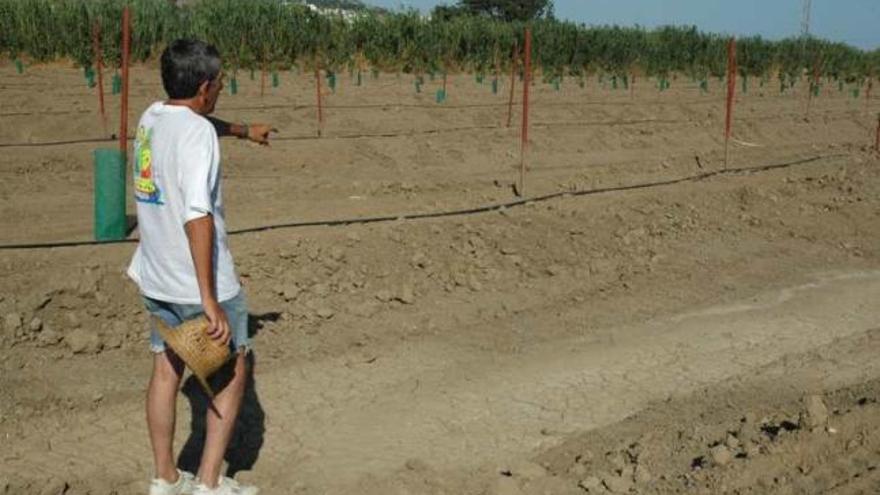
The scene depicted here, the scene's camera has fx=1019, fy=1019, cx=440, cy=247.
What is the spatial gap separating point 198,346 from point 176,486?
0.67 m

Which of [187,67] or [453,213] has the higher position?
[187,67]

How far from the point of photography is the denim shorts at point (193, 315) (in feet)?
11.5

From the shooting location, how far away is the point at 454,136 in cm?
1325

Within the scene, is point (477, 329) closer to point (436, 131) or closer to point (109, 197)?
point (109, 197)

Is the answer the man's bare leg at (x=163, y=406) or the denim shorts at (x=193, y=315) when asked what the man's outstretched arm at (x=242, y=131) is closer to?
the denim shorts at (x=193, y=315)

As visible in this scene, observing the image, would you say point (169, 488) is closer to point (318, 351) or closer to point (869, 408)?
point (318, 351)

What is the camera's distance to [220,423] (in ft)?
11.9

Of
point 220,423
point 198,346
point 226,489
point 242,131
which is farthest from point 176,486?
point 242,131

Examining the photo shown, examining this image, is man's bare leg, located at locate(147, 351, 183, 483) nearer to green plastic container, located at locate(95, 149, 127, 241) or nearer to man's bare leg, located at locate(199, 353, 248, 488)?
man's bare leg, located at locate(199, 353, 248, 488)

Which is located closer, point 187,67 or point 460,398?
point 187,67

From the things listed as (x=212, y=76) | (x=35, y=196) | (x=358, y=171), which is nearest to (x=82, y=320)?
(x=212, y=76)

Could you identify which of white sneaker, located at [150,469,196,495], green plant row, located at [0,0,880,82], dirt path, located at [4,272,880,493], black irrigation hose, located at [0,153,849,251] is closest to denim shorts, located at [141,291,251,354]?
white sneaker, located at [150,469,196,495]

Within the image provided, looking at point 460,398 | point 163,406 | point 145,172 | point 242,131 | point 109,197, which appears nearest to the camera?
point 145,172

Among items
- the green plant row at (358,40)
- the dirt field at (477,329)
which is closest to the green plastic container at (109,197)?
the dirt field at (477,329)
